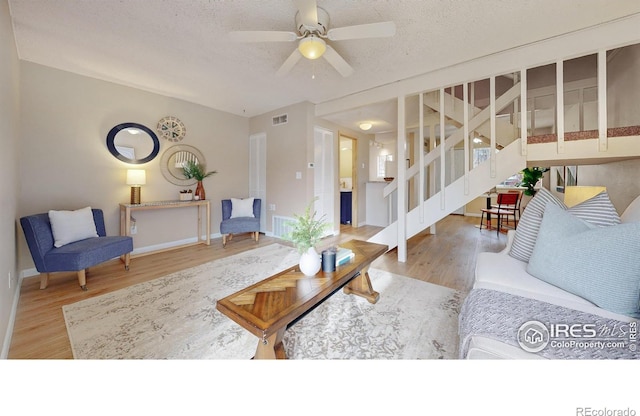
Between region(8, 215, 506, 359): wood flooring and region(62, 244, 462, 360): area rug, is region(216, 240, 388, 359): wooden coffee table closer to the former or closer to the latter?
region(62, 244, 462, 360): area rug

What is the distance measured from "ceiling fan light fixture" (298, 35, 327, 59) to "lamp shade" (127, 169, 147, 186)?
2823 mm

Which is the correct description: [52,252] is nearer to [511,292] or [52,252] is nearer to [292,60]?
[292,60]

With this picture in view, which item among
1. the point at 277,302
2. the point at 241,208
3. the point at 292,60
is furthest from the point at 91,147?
the point at 277,302

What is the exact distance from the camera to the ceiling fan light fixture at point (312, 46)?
1.77 metres

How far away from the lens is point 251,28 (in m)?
2.00

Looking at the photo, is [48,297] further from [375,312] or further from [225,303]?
[375,312]

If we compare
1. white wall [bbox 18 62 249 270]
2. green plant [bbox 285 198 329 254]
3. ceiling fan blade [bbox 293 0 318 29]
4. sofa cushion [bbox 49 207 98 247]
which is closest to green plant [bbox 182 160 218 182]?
white wall [bbox 18 62 249 270]

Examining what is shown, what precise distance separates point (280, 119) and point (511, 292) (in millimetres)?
4047

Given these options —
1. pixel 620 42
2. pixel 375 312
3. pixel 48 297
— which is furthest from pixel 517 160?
pixel 48 297

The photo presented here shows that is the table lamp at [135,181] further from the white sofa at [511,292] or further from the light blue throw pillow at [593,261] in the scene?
the light blue throw pillow at [593,261]

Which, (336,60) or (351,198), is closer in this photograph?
(336,60)

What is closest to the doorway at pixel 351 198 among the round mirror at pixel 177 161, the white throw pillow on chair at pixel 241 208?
the white throw pillow on chair at pixel 241 208

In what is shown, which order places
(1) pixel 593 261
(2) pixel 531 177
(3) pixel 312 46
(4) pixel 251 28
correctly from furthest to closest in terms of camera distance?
(2) pixel 531 177
(4) pixel 251 28
(3) pixel 312 46
(1) pixel 593 261
